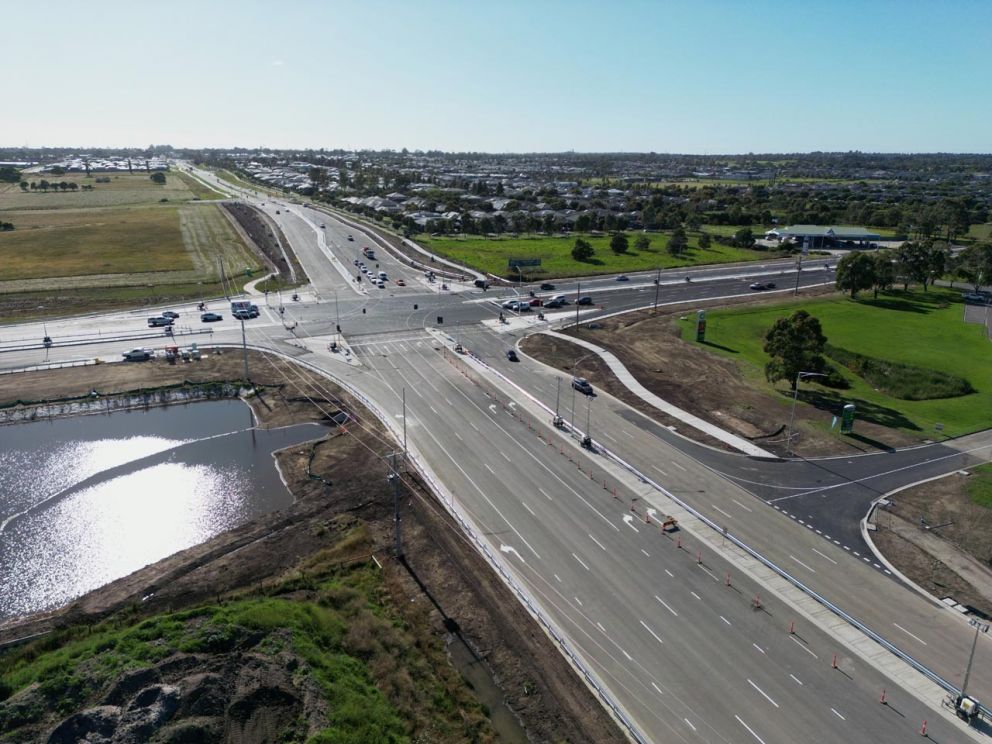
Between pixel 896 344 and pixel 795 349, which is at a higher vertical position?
pixel 795 349

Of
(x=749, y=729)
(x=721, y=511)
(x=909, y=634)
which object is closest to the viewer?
(x=749, y=729)

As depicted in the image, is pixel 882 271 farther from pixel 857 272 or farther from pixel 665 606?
pixel 665 606

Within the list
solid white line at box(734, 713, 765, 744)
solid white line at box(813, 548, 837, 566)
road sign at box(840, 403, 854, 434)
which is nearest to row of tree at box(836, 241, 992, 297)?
road sign at box(840, 403, 854, 434)

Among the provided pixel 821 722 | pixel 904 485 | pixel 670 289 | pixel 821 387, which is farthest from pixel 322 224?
pixel 821 722

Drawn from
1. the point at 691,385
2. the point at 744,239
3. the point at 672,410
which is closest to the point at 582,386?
the point at 672,410

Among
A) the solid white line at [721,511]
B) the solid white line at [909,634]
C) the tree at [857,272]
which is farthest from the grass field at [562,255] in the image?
the solid white line at [909,634]

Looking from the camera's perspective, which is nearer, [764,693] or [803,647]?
[764,693]

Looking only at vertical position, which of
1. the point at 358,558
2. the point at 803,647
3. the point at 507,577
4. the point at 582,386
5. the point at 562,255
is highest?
the point at 562,255

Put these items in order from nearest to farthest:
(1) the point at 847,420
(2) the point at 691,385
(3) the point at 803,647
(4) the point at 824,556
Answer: (3) the point at 803,647 → (4) the point at 824,556 → (1) the point at 847,420 → (2) the point at 691,385

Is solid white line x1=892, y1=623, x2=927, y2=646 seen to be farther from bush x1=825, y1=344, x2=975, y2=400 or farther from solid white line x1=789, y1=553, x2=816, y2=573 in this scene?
bush x1=825, y1=344, x2=975, y2=400
